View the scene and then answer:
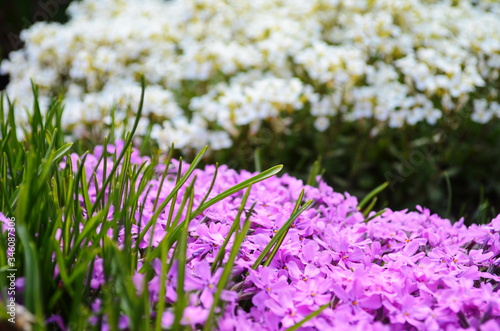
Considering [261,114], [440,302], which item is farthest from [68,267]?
[261,114]

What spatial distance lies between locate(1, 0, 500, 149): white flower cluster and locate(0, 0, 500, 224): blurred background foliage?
0.39 feet

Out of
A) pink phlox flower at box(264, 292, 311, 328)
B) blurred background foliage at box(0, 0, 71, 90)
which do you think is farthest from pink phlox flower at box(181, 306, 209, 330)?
blurred background foliage at box(0, 0, 71, 90)

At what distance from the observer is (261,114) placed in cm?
281

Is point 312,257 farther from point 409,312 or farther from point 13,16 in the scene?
point 13,16

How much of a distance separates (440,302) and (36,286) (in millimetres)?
→ 747

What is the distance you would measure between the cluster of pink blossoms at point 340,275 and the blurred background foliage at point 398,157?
154 centimetres

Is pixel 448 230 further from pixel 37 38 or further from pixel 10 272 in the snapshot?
pixel 37 38

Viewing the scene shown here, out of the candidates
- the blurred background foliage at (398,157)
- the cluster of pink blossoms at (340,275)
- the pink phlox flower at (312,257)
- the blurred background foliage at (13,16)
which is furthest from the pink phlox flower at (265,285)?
the blurred background foliage at (13,16)

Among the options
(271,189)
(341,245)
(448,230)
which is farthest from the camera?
(271,189)

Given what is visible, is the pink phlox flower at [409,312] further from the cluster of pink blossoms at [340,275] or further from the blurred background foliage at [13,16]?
the blurred background foliage at [13,16]

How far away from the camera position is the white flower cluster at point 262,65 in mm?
2920

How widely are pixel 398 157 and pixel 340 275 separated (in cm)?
212

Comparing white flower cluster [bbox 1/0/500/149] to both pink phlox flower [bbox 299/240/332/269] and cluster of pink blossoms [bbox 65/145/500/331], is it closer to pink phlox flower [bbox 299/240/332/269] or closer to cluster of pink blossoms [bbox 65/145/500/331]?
cluster of pink blossoms [bbox 65/145/500/331]

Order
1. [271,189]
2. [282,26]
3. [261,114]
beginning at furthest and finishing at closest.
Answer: [282,26]
[261,114]
[271,189]
